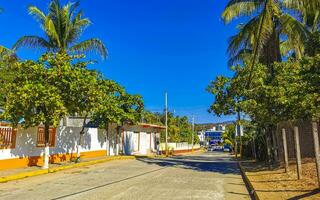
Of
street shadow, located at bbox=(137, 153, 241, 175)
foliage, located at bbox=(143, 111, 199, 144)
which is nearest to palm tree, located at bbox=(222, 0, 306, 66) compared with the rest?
street shadow, located at bbox=(137, 153, 241, 175)

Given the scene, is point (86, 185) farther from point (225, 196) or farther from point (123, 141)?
point (123, 141)

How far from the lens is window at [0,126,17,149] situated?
727 inches

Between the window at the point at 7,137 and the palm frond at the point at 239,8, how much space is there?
13879mm

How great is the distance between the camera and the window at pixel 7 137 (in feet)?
60.5

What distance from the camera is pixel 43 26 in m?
23.7

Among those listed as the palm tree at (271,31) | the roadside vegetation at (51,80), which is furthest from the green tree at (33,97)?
the palm tree at (271,31)

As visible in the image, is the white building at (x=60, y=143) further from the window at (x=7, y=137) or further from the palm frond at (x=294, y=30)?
the palm frond at (x=294, y=30)

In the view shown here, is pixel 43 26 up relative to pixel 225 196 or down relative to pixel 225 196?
up

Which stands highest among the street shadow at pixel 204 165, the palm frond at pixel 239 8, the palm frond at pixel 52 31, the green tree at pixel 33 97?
the palm frond at pixel 239 8

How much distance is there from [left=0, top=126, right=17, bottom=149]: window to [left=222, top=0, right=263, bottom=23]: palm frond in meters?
13.9

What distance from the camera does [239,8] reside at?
22297 mm

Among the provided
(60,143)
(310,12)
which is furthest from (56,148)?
(310,12)

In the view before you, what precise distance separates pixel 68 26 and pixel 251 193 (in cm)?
1676

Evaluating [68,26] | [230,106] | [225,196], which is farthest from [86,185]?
[68,26]
